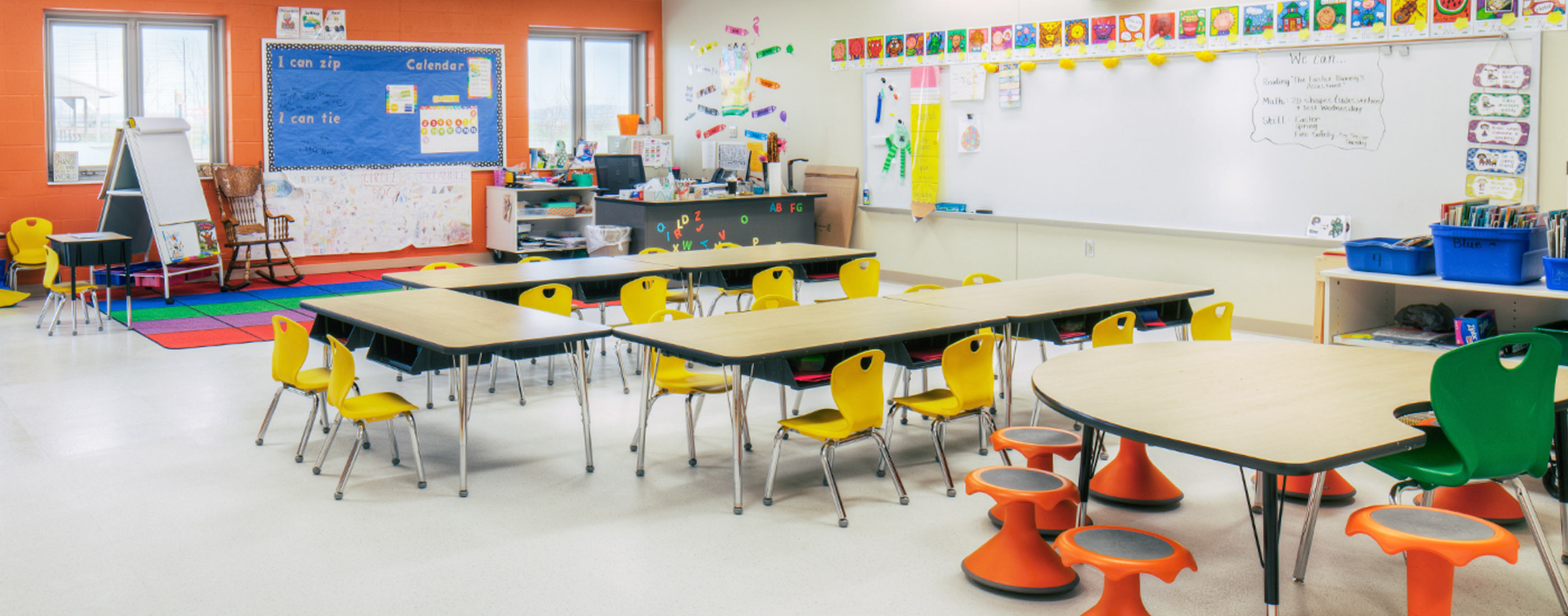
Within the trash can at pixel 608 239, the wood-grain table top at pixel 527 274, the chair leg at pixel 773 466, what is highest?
the trash can at pixel 608 239

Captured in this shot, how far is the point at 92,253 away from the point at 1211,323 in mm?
6921

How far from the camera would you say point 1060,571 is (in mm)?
3467

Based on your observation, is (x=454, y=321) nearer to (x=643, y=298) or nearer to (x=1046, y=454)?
(x=643, y=298)

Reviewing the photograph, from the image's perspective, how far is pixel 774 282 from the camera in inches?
256

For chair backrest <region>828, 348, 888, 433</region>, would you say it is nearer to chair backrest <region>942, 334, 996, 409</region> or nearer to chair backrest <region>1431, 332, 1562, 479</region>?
chair backrest <region>942, 334, 996, 409</region>

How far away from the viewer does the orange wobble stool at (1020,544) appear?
3420mm

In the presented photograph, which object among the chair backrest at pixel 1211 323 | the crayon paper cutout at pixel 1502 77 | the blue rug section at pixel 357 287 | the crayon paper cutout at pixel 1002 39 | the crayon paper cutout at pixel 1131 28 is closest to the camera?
the chair backrest at pixel 1211 323

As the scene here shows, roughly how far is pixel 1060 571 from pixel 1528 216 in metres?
3.18

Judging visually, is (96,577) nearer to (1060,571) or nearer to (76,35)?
(1060,571)

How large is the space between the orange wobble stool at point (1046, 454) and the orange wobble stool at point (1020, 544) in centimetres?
29

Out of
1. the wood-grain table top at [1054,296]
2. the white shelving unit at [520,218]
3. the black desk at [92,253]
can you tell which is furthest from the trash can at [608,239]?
the wood-grain table top at [1054,296]

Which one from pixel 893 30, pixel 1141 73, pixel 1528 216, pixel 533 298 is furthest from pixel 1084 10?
pixel 533 298

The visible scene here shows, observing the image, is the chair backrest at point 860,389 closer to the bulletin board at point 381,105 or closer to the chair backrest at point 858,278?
the chair backrest at point 858,278

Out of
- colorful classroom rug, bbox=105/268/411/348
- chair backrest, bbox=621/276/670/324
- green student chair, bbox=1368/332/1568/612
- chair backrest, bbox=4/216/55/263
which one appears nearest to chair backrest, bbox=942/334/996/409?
green student chair, bbox=1368/332/1568/612
